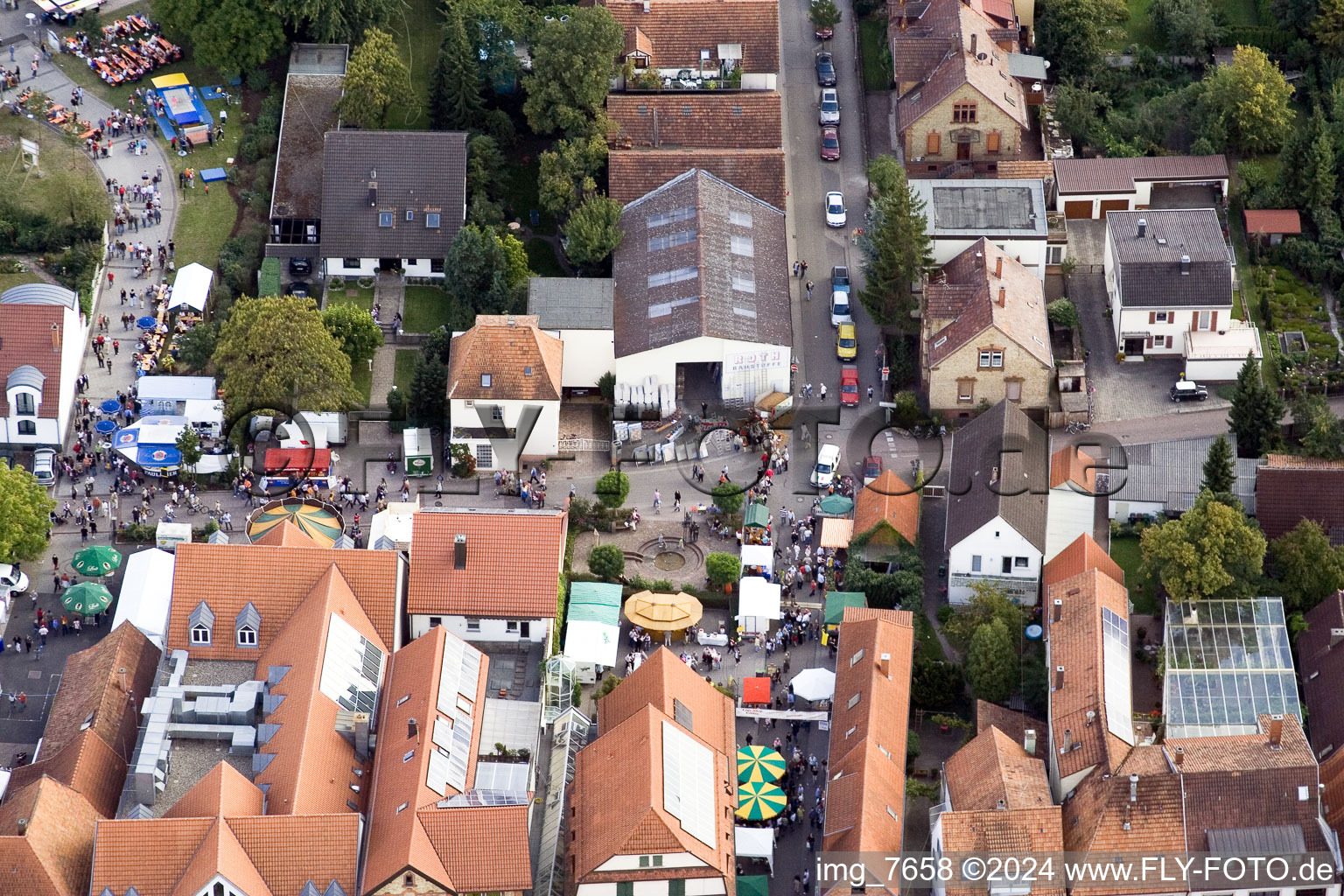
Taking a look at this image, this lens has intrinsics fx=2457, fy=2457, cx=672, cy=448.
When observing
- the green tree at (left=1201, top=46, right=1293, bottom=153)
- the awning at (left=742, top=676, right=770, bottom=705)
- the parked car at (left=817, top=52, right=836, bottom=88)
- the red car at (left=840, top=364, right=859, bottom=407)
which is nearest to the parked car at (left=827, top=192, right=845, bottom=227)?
the parked car at (left=817, top=52, right=836, bottom=88)

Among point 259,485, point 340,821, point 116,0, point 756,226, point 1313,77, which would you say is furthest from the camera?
point 116,0

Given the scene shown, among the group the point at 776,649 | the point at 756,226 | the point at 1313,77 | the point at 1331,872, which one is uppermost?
the point at 1313,77

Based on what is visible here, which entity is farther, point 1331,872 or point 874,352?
point 874,352

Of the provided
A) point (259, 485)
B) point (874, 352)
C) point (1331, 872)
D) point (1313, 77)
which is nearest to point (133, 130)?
point (259, 485)

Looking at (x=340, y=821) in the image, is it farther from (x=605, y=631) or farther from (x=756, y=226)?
(x=756, y=226)

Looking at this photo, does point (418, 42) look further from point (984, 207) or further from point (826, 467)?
point (826, 467)

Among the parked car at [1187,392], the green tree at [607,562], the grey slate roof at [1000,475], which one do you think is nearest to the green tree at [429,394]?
the green tree at [607,562]

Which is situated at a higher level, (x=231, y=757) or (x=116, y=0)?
(x=116, y=0)
